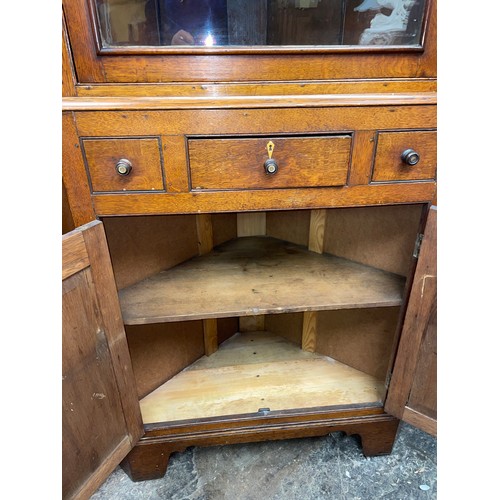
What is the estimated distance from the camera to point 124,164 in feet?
2.40

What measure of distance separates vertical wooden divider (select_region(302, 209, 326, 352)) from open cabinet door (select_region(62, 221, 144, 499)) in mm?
676

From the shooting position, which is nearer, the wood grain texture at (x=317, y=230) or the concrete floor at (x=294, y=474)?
the concrete floor at (x=294, y=474)

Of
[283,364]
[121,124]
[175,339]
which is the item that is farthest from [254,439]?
[121,124]

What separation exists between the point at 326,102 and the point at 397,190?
26 centimetres

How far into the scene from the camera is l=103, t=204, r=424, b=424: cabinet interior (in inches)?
39.8

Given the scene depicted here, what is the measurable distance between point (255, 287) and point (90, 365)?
476 mm

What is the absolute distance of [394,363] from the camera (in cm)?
99

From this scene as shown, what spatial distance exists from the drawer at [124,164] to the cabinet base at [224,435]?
2.37 feet

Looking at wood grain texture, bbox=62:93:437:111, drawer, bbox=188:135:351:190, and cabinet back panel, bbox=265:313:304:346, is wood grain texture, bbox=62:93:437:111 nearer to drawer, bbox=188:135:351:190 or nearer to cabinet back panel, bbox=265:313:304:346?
drawer, bbox=188:135:351:190

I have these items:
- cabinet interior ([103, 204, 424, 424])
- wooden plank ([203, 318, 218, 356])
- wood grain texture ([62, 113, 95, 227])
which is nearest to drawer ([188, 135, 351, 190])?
wood grain texture ([62, 113, 95, 227])

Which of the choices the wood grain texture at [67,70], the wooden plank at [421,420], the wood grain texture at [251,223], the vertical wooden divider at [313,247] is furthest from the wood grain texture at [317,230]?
the wood grain texture at [67,70]

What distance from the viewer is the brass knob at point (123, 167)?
0.73m

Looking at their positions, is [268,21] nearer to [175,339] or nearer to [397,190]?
[397,190]

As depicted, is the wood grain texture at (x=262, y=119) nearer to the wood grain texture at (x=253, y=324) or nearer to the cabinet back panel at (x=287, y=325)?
the cabinet back panel at (x=287, y=325)
